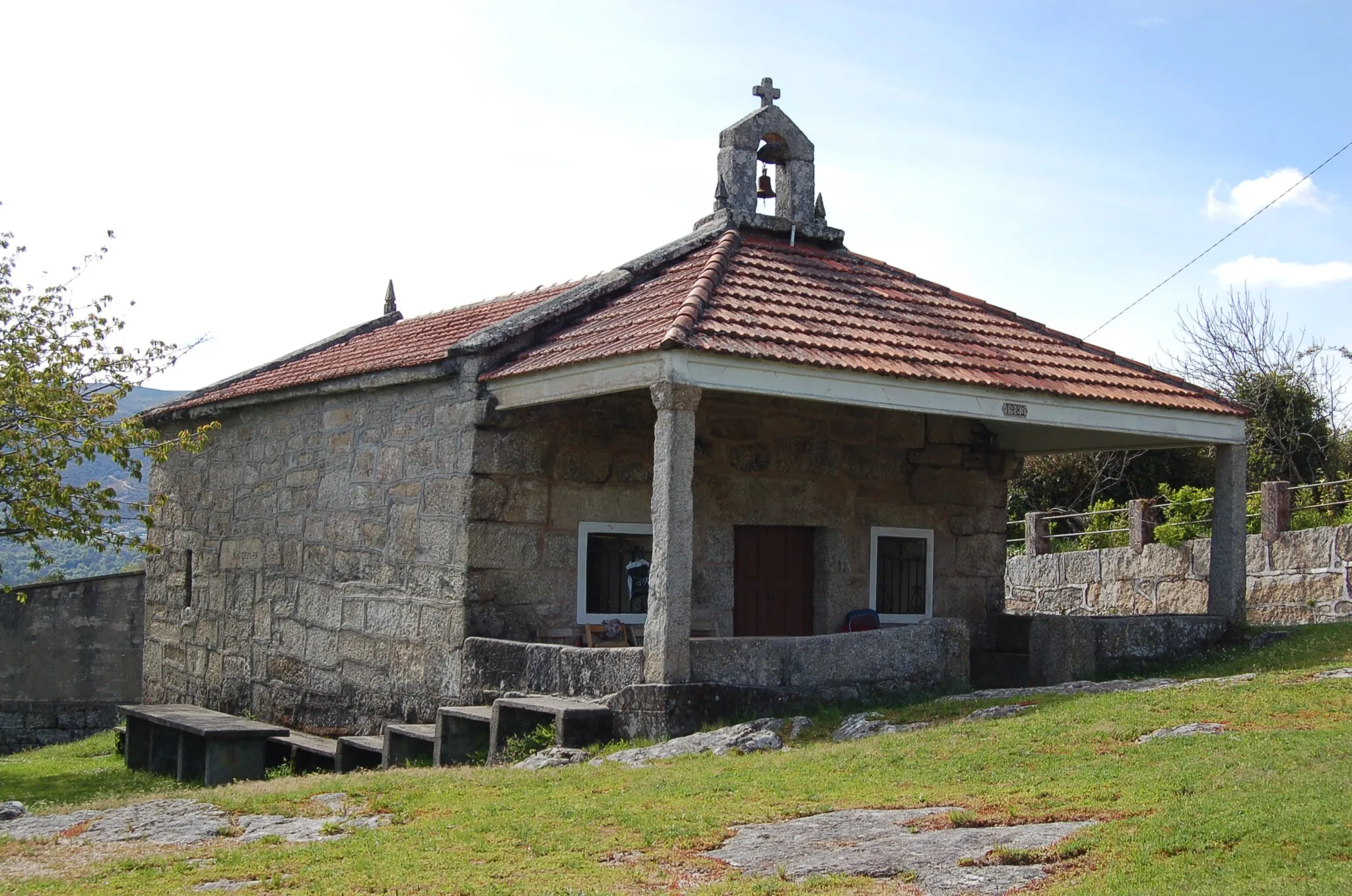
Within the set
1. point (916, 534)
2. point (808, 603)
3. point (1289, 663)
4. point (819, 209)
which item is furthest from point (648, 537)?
point (1289, 663)

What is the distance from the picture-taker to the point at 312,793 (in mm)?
8219

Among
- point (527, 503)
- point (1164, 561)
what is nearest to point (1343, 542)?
point (1164, 561)

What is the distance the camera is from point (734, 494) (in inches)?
478

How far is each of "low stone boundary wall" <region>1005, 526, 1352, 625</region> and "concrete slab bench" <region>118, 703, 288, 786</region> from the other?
843cm

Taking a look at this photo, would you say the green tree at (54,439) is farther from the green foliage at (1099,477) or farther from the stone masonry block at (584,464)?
the green foliage at (1099,477)

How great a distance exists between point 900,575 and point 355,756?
5.10m

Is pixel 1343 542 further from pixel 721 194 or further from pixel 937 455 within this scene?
pixel 721 194

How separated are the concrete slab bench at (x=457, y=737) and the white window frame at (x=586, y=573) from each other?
4.78 ft

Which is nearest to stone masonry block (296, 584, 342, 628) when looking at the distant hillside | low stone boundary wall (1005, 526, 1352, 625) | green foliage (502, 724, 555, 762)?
green foliage (502, 724, 555, 762)

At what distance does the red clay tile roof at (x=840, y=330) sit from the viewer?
10031 millimetres

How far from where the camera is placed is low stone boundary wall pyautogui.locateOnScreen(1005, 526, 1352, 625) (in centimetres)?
1485

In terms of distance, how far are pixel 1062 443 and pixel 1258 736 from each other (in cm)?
670

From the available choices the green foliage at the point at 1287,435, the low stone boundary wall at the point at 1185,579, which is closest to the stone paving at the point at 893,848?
the low stone boundary wall at the point at 1185,579

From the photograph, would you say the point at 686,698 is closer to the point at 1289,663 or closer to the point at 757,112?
the point at 1289,663
